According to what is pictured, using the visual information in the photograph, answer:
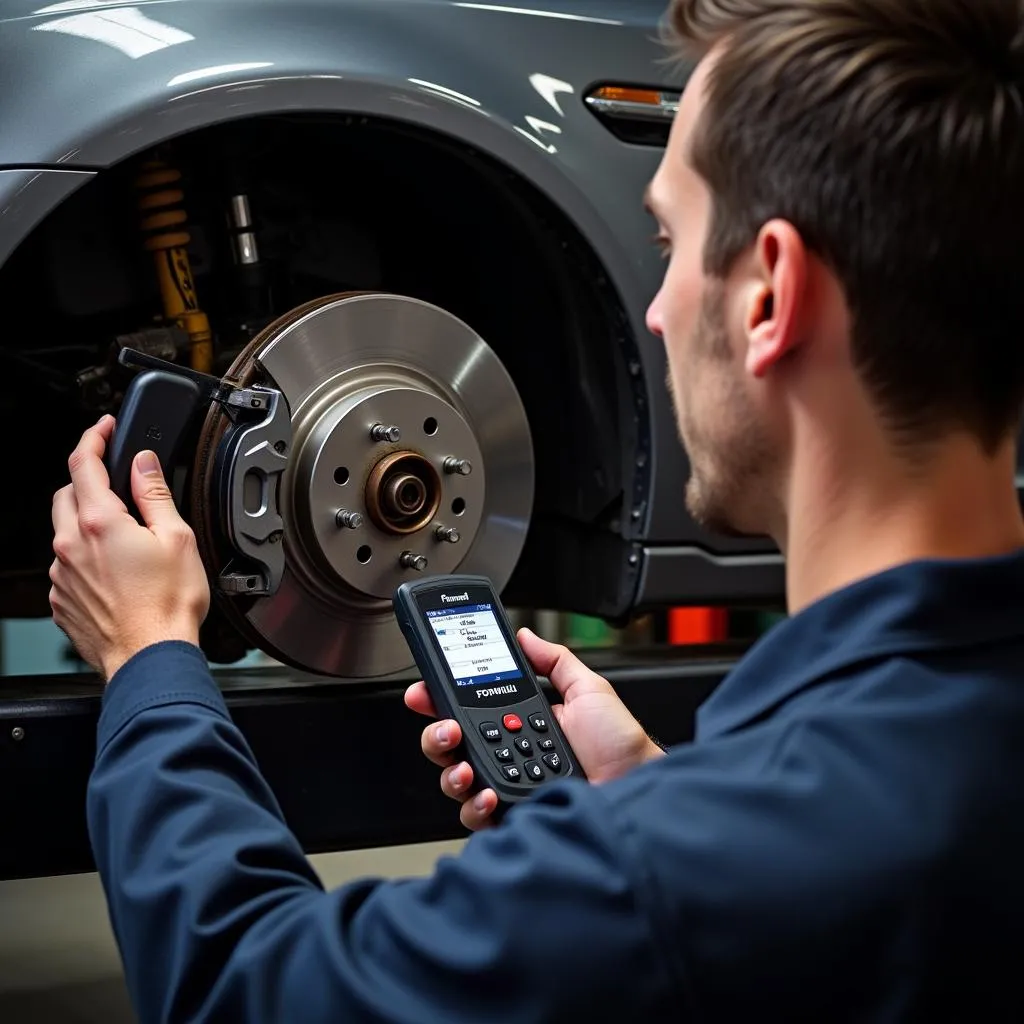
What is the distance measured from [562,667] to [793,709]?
20.0 inches

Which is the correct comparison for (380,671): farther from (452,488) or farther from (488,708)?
(488,708)

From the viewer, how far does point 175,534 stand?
1.00m

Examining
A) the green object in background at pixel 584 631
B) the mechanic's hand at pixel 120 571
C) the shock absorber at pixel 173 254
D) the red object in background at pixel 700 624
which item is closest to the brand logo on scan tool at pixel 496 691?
the mechanic's hand at pixel 120 571

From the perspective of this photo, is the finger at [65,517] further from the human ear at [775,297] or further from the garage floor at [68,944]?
the garage floor at [68,944]

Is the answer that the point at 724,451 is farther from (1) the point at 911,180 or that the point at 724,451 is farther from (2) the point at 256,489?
(2) the point at 256,489

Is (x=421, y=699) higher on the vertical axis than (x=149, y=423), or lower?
lower

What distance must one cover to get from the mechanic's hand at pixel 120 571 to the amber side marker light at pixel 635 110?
56 centimetres

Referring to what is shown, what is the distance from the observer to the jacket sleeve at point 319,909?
0.55 m

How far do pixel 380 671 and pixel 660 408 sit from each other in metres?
0.35

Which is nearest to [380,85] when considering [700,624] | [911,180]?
[911,180]

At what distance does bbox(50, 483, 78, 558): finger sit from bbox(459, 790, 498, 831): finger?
32 cm

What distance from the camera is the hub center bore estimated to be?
125 centimetres

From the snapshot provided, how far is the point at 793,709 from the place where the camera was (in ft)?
2.01

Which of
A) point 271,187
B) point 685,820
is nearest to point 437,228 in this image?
point 271,187
